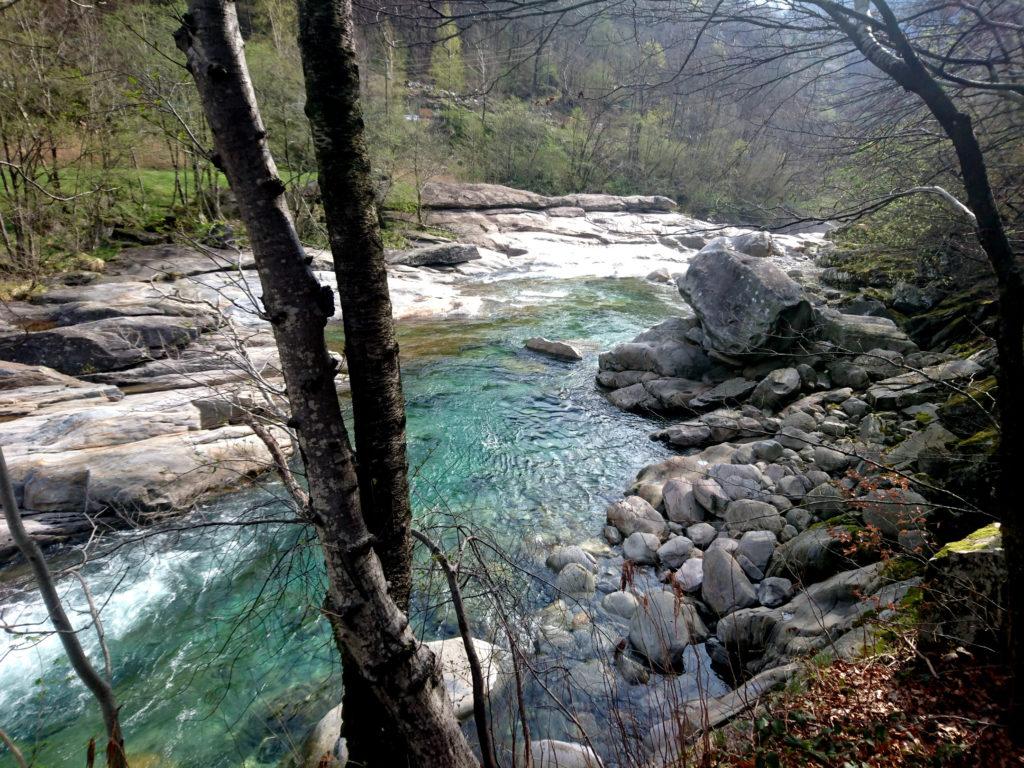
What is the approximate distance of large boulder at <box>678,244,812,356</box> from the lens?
734 cm

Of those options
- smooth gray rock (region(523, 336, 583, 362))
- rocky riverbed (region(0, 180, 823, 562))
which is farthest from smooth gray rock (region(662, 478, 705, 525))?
smooth gray rock (region(523, 336, 583, 362))

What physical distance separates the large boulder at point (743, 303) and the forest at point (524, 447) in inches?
2.4

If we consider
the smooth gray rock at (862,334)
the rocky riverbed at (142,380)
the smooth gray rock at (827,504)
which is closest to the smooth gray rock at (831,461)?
the smooth gray rock at (827,504)

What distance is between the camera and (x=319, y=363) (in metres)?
1.67

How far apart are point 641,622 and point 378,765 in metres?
2.13

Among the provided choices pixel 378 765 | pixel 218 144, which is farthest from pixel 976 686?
pixel 218 144

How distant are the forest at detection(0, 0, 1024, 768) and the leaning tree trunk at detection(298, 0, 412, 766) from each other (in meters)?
0.01

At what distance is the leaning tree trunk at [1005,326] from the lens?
1.70 m

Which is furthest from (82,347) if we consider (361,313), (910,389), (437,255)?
(910,389)

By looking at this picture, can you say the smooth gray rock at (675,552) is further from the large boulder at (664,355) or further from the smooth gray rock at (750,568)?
the large boulder at (664,355)

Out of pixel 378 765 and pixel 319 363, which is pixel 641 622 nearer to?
pixel 378 765

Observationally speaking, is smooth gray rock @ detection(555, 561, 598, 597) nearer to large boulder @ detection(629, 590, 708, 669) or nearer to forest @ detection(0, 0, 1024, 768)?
forest @ detection(0, 0, 1024, 768)

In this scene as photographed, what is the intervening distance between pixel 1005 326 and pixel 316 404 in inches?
93.0

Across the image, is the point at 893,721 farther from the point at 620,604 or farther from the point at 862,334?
the point at 862,334
